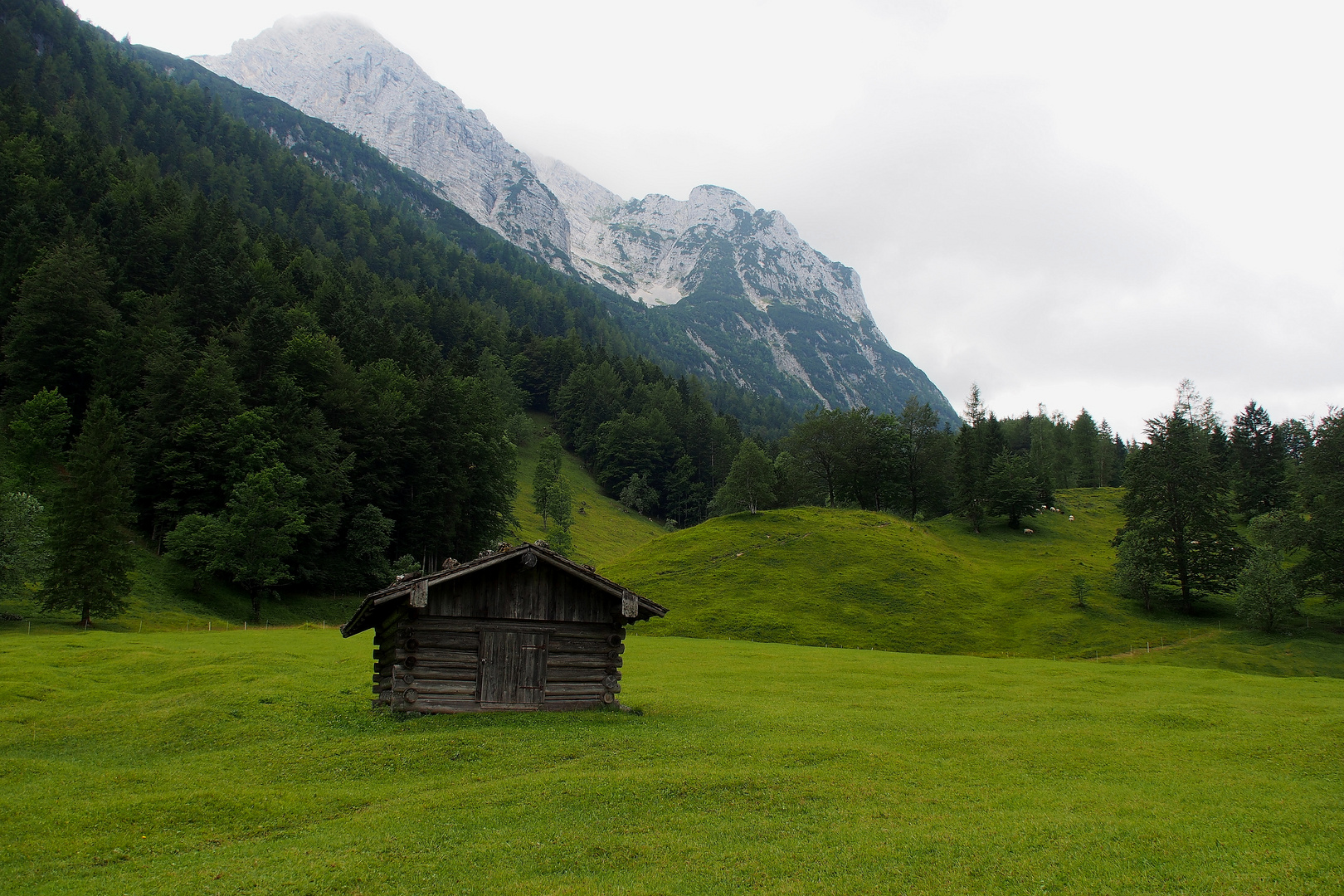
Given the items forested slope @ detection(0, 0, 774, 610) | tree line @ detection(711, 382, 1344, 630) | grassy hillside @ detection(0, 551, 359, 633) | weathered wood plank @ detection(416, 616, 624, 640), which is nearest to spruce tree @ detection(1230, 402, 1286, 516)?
tree line @ detection(711, 382, 1344, 630)

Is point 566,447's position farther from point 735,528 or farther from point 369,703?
point 369,703

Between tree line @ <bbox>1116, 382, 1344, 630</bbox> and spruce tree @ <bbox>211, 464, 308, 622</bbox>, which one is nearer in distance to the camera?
tree line @ <bbox>1116, 382, 1344, 630</bbox>

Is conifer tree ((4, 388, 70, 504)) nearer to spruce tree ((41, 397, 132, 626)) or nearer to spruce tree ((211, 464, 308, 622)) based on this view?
spruce tree ((211, 464, 308, 622))

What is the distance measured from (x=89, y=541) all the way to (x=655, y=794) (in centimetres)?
5118

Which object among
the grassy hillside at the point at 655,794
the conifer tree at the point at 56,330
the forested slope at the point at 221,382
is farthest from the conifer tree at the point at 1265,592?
the conifer tree at the point at 56,330

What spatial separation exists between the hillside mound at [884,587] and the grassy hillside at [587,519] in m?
20.5

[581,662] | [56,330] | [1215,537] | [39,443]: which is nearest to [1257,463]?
[1215,537]

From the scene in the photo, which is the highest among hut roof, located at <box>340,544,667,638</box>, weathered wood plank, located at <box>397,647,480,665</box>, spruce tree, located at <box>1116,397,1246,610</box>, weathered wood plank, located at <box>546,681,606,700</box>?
spruce tree, located at <box>1116,397,1246,610</box>

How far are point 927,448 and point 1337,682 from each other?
8314 cm

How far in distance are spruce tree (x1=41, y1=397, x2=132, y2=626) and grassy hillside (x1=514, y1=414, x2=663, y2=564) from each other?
1913 inches

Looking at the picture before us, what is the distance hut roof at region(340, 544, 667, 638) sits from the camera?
22891 millimetres

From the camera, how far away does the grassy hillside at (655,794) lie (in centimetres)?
1195

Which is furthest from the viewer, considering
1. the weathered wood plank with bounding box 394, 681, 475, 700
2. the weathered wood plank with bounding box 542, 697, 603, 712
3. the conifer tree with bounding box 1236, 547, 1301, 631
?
the conifer tree with bounding box 1236, 547, 1301, 631

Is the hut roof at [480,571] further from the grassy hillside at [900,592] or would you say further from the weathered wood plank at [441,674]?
the grassy hillside at [900,592]
